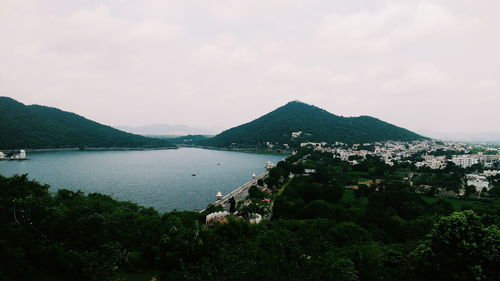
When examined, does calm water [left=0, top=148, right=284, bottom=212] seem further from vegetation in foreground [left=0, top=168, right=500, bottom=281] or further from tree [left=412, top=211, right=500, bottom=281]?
tree [left=412, top=211, right=500, bottom=281]

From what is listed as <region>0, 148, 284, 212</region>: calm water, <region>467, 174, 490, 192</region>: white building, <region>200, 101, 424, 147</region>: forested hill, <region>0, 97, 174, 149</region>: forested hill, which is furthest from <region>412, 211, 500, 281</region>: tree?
<region>0, 97, 174, 149</region>: forested hill

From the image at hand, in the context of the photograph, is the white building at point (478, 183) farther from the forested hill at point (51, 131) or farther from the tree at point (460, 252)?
the forested hill at point (51, 131)

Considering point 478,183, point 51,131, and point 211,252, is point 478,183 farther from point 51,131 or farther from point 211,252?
point 51,131

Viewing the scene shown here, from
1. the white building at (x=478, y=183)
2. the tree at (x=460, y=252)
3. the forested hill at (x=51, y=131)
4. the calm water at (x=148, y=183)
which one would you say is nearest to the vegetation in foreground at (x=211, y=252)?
the tree at (x=460, y=252)

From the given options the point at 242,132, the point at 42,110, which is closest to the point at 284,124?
the point at 242,132

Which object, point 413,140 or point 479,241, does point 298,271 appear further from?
point 413,140

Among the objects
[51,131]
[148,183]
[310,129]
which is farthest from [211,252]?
[310,129]
